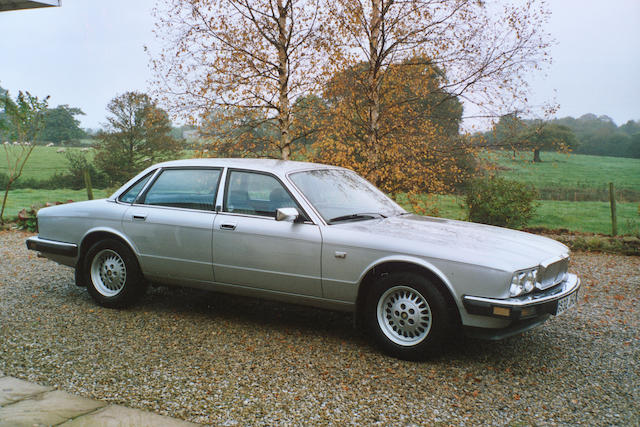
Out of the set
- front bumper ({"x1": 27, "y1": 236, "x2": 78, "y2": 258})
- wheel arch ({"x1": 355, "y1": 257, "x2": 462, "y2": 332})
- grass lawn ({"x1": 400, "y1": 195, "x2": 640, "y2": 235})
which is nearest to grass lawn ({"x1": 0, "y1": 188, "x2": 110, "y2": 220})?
front bumper ({"x1": 27, "y1": 236, "x2": 78, "y2": 258})

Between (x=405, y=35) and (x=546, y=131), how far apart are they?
353 centimetres

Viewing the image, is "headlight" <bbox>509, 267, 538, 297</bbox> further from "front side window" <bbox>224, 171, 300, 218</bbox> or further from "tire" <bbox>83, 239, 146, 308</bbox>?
"tire" <bbox>83, 239, 146, 308</bbox>

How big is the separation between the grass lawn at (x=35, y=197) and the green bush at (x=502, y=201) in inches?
422

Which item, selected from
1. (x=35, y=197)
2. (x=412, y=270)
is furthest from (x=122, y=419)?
(x=35, y=197)

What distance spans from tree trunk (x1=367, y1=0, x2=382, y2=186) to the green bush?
3.22 m

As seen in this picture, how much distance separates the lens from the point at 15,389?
3.32 m

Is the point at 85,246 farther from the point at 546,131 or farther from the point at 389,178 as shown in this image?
the point at 546,131

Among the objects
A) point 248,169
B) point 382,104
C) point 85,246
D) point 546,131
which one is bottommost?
point 85,246

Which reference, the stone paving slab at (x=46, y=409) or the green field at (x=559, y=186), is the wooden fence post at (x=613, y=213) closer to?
the green field at (x=559, y=186)

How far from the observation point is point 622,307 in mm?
5973

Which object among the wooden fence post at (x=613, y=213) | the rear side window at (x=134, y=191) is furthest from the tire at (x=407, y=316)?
the wooden fence post at (x=613, y=213)

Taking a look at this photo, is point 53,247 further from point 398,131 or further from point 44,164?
point 44,164

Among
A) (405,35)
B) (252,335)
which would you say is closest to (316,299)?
(252,335)

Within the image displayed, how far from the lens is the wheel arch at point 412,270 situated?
3.89 metres
